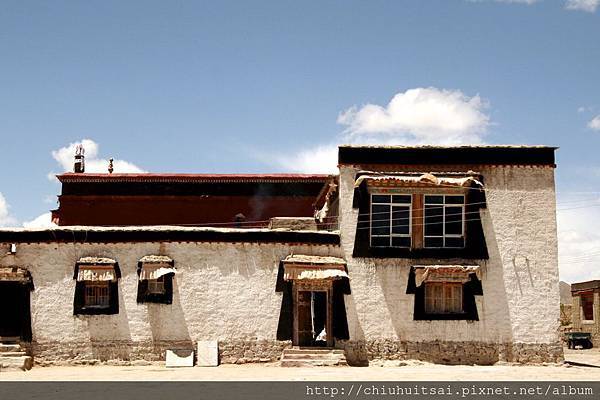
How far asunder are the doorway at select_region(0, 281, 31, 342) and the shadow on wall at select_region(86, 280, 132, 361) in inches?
74.3

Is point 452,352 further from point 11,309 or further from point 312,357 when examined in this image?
point 11,309

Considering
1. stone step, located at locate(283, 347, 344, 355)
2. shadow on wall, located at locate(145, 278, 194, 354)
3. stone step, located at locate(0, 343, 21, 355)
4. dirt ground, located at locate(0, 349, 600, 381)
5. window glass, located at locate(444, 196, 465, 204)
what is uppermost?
window glass, located at locate(444, 196, 465, 204)

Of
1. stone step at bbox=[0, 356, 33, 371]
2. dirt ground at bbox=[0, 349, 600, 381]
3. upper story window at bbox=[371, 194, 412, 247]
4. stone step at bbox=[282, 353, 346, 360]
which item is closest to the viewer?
dirt ground at bbox=[0, 349, 600, 381]

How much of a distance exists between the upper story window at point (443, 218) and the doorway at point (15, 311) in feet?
42.2

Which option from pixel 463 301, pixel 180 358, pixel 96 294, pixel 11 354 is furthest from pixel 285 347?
pixel 11 354

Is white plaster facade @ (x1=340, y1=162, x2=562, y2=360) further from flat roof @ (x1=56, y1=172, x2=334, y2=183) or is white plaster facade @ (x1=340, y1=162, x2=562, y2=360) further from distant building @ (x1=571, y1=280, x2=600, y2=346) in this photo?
distant building @ (x1=571, y1=280, x2=600, y2=346)

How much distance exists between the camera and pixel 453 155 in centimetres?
2677

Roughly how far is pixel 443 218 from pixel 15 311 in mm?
13921

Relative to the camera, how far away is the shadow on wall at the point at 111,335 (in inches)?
1010

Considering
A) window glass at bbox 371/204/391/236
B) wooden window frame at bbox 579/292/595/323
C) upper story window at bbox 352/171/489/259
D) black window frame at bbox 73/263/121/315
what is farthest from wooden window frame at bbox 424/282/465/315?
wooden window frame at bbox 579/292/595/323

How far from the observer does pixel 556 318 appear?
2650 cm

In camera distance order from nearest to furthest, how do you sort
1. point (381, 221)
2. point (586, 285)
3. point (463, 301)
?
1. point (463, 301)
2. point (381, 221)
3. point (586, 285)

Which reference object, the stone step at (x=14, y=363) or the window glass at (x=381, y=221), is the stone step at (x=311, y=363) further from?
the stone step at (x=14, y=363)

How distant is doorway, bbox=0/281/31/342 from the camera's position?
84.0 feet
